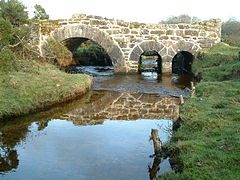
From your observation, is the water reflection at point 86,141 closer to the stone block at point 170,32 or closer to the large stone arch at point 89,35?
the large stone arch at point 89,35

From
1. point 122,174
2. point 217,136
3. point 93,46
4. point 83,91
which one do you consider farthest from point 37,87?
point 93,46

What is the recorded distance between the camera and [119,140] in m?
7.76

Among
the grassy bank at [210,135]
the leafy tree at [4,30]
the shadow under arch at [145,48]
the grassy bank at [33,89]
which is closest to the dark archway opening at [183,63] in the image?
the shadow under arch at [145,48]

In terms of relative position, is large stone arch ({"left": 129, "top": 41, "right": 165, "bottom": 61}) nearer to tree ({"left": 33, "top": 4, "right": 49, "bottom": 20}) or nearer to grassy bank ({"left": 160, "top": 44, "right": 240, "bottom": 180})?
grassy bank ({"left": 160, "top": 44, "right": 240, "bottom": 180})

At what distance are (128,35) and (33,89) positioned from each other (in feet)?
30.0

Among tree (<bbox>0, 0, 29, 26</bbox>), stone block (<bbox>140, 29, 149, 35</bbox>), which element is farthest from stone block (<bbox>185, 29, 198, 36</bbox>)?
tree (<bbox>0, 0, 29, 26</bbox>)

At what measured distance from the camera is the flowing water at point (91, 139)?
6.05 meters

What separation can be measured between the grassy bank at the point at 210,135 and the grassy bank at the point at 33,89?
4.64 metres

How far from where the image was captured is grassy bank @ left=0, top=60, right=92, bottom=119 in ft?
31.0

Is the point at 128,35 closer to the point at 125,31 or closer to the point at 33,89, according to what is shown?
the point at 125,31

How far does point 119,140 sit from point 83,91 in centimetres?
554

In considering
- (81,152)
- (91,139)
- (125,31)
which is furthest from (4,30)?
(125,31)

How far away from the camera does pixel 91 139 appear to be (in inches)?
309

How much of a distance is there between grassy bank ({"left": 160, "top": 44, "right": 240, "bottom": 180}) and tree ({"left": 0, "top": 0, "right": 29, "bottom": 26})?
9.93m
